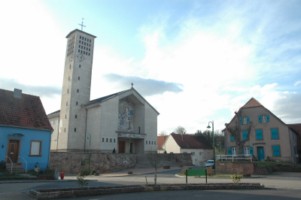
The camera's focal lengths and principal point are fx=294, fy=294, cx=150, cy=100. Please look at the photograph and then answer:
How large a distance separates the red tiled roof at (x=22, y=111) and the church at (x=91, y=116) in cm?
1480

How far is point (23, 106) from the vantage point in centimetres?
2983

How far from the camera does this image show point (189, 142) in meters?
63.2

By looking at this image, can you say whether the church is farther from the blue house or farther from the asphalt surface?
the asphalt surface

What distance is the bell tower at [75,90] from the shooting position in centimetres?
4741

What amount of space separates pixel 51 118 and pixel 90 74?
12535 millimetres

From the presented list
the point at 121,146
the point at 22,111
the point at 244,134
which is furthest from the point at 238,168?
the point at 121,146

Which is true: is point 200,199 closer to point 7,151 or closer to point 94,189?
point 94,189

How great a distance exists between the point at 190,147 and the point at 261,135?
17.9 meters

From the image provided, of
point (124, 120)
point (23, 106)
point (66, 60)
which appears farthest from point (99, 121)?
point (23, 106)

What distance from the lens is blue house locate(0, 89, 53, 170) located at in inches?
1049

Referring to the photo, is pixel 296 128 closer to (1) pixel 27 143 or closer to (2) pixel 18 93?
(1) pixel 27 143

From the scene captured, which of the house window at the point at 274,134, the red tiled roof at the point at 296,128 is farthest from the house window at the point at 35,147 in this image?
the red tiled roof at the point at 296,128

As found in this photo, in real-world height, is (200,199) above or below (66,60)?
below

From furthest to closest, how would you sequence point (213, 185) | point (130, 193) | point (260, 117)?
point (260, 117) < point (213, 185) < point (130, 193)
